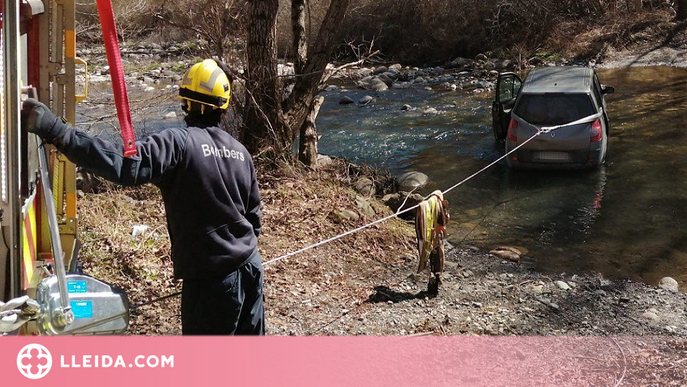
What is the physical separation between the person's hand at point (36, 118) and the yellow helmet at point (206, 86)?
98 cm

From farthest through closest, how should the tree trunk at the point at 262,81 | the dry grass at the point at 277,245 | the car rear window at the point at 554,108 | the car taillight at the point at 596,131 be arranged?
the car rear window at the point at 554,108, the car taillight at the point at 596,131, the tree trunk at the point at 262,81, the dry grass at the point at 277,245

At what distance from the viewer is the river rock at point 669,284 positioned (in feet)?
29.1

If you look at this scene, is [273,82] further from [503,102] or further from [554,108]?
[503,102]

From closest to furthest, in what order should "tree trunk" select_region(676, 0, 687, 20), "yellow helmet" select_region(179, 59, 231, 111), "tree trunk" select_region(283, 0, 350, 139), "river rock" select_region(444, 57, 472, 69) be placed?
"yellow helmet" select_region(179, 59, 231, 111) → "tree trunk" select_region(283, 0, 350, 139) → "river rock" select_region(444, 57, 472, 69) → "tree trunk" select_region(676, 0, 687, 20)

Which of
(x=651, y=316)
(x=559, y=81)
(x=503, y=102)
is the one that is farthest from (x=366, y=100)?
(x=651, y=316)

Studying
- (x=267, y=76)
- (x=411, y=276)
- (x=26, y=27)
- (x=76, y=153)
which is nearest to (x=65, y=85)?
(x=26, y=27)

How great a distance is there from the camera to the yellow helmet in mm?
4094

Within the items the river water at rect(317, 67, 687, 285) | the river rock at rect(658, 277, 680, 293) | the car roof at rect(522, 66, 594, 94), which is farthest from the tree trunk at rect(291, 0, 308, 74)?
the river rock at rect(658, 277, 680, 293)

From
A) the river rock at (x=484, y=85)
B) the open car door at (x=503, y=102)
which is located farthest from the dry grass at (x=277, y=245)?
the river rock at (x=484, y=85)

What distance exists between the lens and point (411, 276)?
8508 millimetres

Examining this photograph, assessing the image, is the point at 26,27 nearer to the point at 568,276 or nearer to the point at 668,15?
the point at 568,276

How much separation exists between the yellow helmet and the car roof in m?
10.6

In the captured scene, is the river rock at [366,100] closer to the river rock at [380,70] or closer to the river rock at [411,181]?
the river rock at [380,70]

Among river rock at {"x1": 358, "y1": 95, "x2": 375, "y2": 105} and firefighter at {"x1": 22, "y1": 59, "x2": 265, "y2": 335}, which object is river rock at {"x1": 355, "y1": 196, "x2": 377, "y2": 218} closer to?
firefighter at {"x1": 22, "y1": 59, "x2": 265, "y2": 335}
